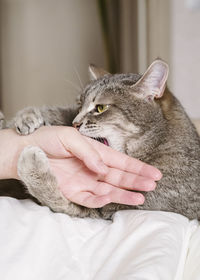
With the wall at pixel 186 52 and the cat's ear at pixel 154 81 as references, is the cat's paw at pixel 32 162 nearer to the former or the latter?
the cat's ear at pixel 154 81

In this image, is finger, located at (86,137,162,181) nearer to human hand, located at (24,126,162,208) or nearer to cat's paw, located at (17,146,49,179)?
human hand, located at (24,126,162,208)

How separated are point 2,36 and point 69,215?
12.3ft

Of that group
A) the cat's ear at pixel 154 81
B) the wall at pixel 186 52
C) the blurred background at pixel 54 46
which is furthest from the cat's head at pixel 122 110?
the blurred background at pixel 54 46

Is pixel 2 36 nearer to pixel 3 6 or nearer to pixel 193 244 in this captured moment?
pixel 3 6

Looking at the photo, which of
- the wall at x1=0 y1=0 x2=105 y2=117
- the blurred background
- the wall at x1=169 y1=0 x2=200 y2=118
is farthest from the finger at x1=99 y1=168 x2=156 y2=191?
the wall at x1=0 y1=0 x2=105 y2=117

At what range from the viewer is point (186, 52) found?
238 cm

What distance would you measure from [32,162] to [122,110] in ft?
1.28

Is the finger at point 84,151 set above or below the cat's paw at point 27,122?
below

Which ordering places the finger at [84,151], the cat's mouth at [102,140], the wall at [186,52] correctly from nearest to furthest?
1. the finger at [84,151]
2. the cat's mouth at [102,140]
3. the wall at [186,52]

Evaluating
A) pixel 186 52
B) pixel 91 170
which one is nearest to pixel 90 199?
pixel 91 170

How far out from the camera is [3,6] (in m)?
4.34

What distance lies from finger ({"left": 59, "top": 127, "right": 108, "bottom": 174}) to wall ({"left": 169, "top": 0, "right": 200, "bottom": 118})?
144 cm

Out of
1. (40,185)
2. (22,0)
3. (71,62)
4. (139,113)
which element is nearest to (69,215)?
(40,185)

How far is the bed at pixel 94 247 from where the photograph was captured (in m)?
0.82
